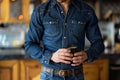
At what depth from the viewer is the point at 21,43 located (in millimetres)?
3586

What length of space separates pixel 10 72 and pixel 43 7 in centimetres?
142

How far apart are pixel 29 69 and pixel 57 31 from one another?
1392 millimetres

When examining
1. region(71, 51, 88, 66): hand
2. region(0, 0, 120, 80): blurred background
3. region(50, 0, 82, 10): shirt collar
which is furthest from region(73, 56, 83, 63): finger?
region(0, 0, 120, 80): blurred background

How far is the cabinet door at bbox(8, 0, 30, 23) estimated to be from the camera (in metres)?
3.14

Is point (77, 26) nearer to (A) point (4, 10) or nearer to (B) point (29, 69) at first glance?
(B) point (29, 69)

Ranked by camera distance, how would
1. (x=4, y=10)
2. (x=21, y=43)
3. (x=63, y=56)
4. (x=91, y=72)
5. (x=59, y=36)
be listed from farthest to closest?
1. (x=21, y=43)
2. (x=4, y=10)
3. (x=91, y=72)
4. (x=59, y=36)
5. (x=63, y=56)

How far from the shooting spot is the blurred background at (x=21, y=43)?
2775 mm

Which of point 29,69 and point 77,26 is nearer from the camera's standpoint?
point 77,26

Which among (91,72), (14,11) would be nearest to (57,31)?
(91,72)

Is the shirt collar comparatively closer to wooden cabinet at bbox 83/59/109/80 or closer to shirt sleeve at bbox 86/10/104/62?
shirt sleeve at bbox 86/10/104/62

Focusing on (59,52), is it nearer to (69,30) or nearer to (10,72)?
(69,30)

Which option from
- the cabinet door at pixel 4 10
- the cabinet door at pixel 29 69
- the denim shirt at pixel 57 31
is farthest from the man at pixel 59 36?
the cabinet door at pixel 4 10

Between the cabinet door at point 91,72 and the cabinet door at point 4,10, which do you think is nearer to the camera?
A: the cabinet door at point 91,72

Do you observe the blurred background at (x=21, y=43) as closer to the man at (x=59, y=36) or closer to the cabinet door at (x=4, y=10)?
the cabinet door at (x=4, y=10)
